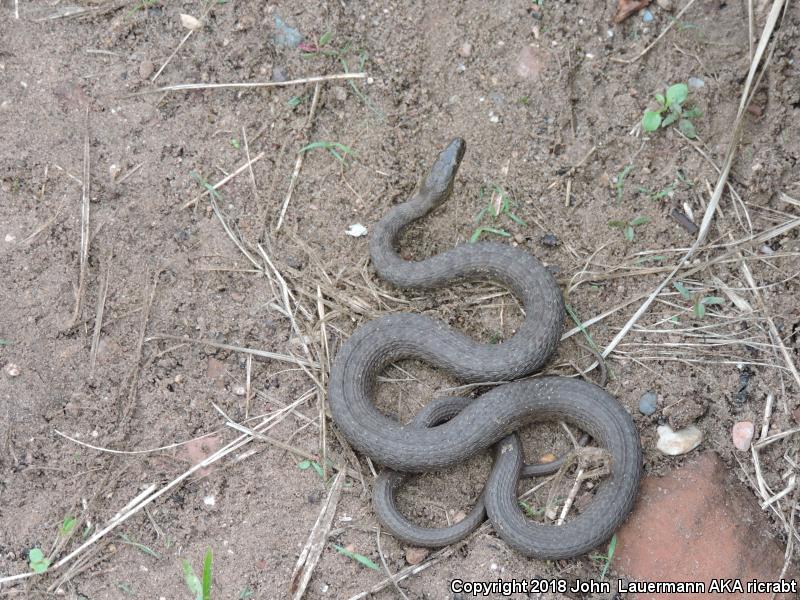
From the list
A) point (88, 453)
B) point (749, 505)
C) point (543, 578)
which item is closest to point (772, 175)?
point (749, 505)

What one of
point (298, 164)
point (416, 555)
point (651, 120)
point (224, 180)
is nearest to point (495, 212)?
point (651, 120)

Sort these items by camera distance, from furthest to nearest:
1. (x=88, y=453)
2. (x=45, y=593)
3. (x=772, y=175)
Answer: (x=772, y=175) → (x=88, y=453) → (x=45, y=593)

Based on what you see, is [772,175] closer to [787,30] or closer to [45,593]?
[787,30]

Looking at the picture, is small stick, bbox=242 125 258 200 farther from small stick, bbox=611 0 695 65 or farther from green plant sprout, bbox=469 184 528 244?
small stick, bbox=611 0 695 65

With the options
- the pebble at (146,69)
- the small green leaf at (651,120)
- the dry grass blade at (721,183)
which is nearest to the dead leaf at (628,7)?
the small green leaf at (651,120)

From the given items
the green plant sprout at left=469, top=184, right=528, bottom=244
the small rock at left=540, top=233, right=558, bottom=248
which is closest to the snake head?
the green plant sprout at left=469, top=184, right=528, bottom=244

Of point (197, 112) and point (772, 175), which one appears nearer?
point (772, 175)
